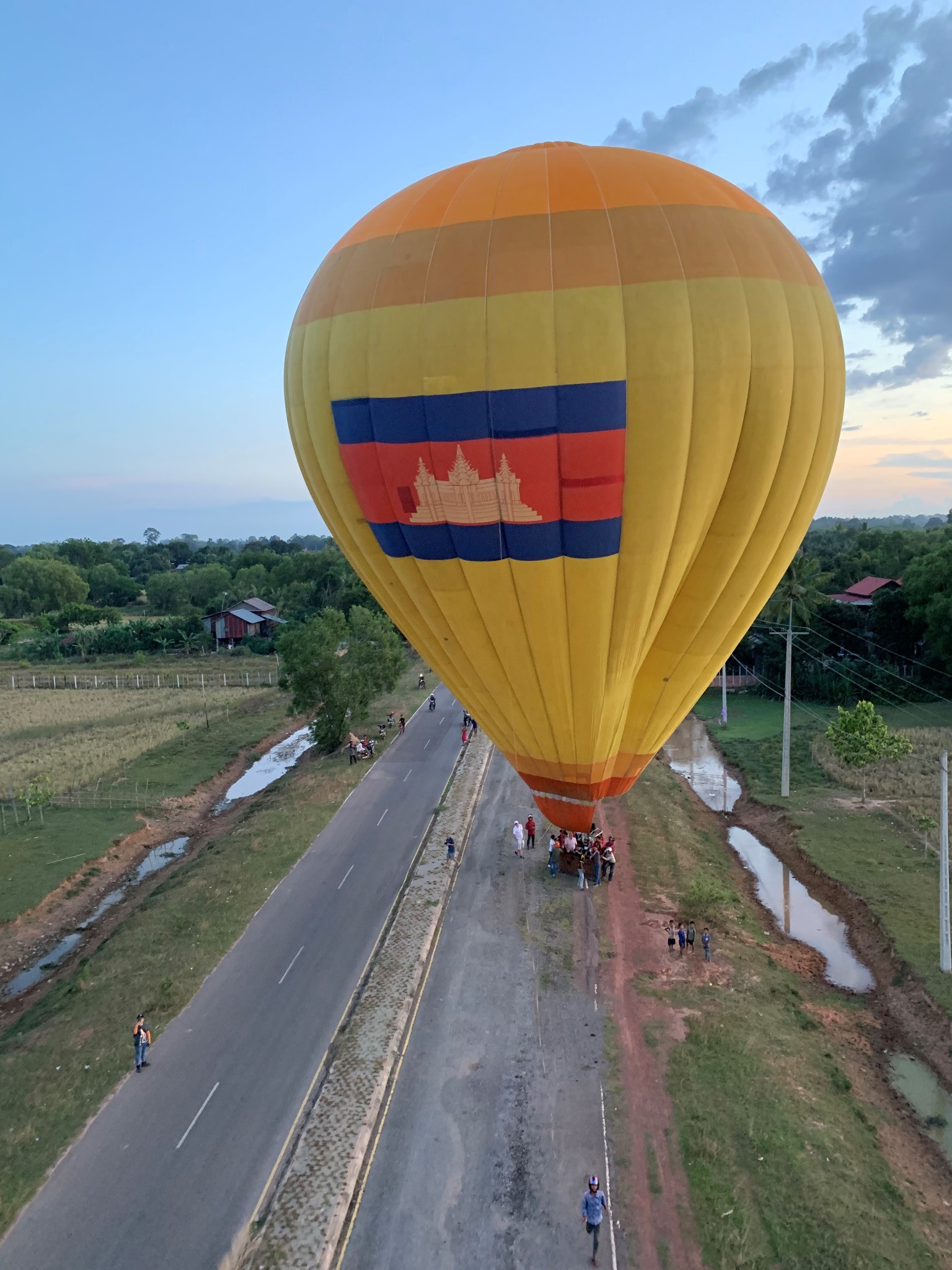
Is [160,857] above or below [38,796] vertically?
below

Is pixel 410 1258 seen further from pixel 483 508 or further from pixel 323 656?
pixel 323 656

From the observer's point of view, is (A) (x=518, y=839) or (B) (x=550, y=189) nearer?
(B) (x=550, y=189)

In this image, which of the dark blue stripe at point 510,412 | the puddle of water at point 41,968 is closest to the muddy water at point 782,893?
the dark blue stripe at point 510,412

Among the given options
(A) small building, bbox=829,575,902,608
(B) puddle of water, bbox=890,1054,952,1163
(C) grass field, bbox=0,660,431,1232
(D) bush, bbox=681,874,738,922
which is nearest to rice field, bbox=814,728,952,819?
(D) bush, bbox=681,874,738,922

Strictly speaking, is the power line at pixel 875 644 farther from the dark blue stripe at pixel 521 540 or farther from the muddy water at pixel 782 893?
the dark blue stripe at pixel 521 540

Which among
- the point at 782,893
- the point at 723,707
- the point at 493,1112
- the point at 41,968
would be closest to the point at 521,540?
the point at 493,1112

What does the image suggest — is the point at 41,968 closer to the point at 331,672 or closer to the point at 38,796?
the point at 38,796
